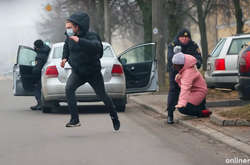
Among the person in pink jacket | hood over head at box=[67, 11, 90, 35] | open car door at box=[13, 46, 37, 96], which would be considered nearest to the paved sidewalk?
the person in pink jacket

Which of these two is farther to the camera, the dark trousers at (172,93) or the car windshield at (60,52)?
the car windshield at (60,52)

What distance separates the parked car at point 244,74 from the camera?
937 cm

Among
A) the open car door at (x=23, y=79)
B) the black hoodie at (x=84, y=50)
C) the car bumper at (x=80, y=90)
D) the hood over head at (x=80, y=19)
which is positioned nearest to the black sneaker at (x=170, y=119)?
the black hoodie at (x=84, y=50)

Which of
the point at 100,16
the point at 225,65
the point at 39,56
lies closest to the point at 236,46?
the point at 225,65

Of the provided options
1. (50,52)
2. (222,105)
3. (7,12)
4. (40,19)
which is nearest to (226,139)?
(222,105)

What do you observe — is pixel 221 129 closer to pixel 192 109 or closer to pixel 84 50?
pixel 192 109

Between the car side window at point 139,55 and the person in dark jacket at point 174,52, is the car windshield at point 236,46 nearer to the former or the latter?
the car side window at point 139,55

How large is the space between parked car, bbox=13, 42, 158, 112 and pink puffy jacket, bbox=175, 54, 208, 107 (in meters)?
2.82

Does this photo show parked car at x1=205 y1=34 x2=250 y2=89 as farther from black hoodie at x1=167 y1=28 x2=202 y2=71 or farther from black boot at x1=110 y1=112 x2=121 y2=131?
black boot at x1=110 y1=112 x2=121 y2=131

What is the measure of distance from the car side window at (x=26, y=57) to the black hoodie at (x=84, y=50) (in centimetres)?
601

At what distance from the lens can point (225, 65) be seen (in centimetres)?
1549

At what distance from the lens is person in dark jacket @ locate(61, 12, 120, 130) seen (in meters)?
10.1

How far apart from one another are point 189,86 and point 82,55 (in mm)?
1953

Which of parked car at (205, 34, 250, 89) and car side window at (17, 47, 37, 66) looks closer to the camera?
parked car at (205, 34, 250, 89)
